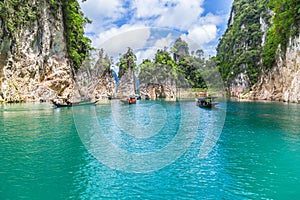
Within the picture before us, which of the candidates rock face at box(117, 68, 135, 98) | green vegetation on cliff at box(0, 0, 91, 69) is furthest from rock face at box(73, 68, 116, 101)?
green vegetation on cliff at box(0, 0, 91, 69)

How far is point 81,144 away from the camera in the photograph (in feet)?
45.0

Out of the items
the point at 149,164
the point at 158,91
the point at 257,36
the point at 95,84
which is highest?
the point at 257,36

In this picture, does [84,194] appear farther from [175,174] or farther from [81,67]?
[81,67]

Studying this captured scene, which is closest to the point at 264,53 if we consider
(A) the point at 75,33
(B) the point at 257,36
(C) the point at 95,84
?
(B) the point at 257,36

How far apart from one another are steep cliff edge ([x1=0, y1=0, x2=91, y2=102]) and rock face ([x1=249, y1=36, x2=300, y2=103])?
39262 mm

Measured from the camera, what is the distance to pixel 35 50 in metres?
40.8

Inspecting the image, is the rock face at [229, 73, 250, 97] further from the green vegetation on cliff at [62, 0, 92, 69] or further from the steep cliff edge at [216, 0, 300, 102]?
the green vegetation on cliff at [62, 0, 92, 69]

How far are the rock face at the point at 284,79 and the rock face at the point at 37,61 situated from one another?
3926 cm

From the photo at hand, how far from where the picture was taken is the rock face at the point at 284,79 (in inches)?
1517

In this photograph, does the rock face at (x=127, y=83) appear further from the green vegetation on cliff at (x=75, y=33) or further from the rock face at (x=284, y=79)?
the rock face at (x=284, y=79)

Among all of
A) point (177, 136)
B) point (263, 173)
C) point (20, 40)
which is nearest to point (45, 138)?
point (177, 136)

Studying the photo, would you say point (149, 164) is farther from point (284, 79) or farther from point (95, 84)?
point (95, 84)

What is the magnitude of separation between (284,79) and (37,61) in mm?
42347

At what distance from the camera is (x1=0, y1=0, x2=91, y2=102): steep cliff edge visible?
3603 cm
